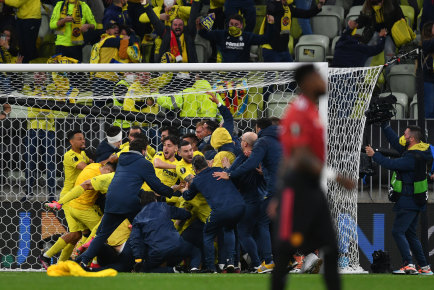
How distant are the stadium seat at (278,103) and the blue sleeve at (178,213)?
253 centimetres

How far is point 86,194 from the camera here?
1228cm

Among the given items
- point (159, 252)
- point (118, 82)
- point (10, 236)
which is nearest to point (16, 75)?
point (118, 82)

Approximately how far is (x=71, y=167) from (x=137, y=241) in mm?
1914

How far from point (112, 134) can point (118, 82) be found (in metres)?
1.22

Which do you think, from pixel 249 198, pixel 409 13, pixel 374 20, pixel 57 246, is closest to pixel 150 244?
pixel 249 198

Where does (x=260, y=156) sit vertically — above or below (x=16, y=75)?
below

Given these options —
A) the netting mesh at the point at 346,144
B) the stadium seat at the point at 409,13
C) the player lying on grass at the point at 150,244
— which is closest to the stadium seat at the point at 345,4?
the stadium seat at the point at 409,13

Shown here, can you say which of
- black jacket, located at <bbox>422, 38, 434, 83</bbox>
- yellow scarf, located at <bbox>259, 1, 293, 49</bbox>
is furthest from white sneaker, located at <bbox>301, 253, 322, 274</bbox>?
yellow scarf, located at <bbox>259, 1, 293, 49</bbox>

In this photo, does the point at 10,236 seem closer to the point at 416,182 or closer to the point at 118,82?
the point at 118,82

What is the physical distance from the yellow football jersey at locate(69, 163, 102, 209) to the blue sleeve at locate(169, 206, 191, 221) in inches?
51.9

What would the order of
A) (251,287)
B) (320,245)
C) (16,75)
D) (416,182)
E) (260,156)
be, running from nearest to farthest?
(320,245), (251,287), (260,156), (416,182), (16,75)

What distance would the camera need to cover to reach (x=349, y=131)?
41.7 feet

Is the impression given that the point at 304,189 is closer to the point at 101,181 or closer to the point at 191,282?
the point at 191,282

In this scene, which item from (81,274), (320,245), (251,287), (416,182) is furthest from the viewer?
(416,182)
